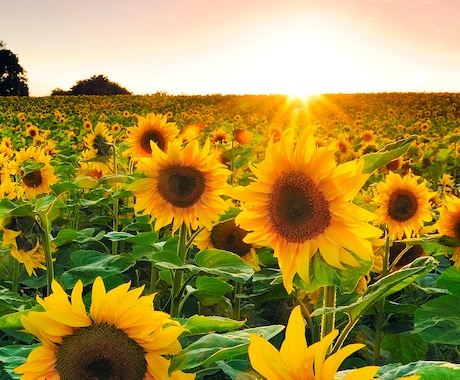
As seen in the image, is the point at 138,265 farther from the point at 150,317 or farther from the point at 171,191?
the point at 150,317

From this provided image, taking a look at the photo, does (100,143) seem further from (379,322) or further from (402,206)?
(379,322)

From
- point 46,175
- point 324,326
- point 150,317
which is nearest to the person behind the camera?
point 150,317

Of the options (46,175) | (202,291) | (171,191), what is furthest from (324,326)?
(46,175)

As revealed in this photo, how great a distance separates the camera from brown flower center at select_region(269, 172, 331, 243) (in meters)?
1.60

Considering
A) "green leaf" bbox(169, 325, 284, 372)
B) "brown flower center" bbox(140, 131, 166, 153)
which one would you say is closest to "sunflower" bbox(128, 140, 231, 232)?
"brown flower center" bbox(140, 131, 166, 153)

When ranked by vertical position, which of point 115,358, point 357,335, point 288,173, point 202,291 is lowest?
point 357,335

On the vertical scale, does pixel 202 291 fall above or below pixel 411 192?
below

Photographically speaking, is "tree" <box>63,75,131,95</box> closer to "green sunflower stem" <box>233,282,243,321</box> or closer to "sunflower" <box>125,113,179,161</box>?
"sunflower" <box>125,113,179,161</box>

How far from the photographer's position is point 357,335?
2.92 metres

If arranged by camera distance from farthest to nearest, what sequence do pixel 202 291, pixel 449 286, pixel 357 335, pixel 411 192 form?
pixel 411 192 < pixel 357 335 < pixel 202 291 < pixel 449 286

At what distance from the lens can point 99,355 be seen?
1227 millimetres

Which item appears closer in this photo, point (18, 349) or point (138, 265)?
point (18, 349)

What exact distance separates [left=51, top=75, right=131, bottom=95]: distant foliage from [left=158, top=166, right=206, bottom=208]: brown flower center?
159ft

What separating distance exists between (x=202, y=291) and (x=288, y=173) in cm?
80
